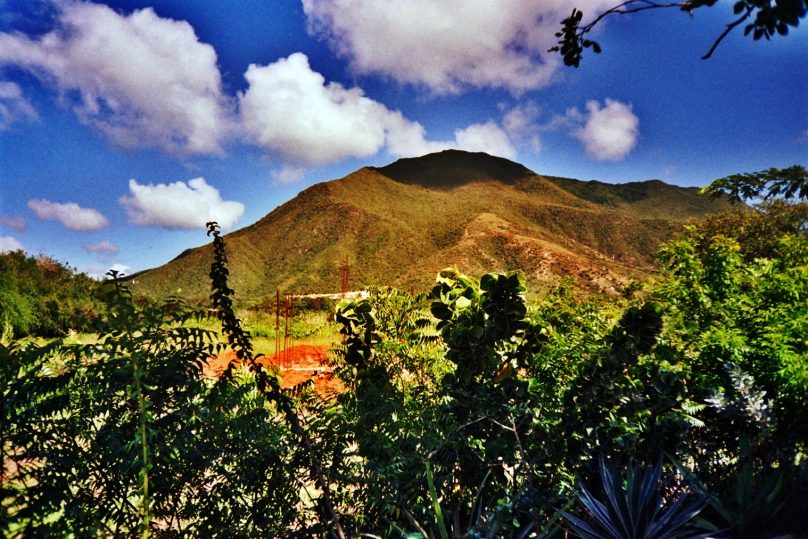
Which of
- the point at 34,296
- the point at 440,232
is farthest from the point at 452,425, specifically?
the point at 440,232

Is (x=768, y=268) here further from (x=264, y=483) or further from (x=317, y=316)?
(x=317, y=316)

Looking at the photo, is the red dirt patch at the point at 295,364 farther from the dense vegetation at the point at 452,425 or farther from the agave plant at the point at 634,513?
the agave plant at the point at 634,513

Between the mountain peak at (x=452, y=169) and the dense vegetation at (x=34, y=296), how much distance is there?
62.2 m

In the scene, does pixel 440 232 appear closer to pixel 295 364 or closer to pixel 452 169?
pixel 452 169

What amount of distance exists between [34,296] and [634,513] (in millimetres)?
17790

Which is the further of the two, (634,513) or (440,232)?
(440,232)

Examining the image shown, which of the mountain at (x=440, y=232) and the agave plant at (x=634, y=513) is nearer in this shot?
the agave plant at (x=634, y=513)

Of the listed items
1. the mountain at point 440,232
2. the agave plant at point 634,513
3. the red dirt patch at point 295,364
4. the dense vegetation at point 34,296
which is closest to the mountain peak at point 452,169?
the mountain at point 440,232

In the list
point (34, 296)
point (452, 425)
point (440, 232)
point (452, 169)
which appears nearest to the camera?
point (452, 425)

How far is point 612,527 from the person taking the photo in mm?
2371

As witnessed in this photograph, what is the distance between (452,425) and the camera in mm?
2770

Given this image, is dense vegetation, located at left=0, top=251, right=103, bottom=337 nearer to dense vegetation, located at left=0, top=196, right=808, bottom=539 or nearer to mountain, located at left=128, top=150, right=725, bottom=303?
dense vegetation, located at left=0, top=196, right=808, bottom=539

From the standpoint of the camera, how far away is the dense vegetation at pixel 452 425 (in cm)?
208

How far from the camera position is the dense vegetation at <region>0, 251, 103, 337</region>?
13.1 metres
